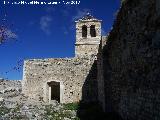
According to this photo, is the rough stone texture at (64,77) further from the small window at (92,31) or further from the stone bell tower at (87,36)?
the small window at (92,31)

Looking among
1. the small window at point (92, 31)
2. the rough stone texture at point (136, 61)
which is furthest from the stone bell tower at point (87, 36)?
the rough stone texture at point (136, 61)

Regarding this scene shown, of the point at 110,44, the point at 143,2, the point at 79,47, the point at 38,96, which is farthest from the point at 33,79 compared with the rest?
the point at 143,2

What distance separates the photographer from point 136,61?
8.13 m

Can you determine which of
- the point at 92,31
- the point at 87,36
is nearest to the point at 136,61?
the point at 87,36

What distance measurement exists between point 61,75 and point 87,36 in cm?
801

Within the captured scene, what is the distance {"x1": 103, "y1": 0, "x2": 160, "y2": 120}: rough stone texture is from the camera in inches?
255

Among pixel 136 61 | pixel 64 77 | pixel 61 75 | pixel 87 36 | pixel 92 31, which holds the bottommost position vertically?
pixel 64 77

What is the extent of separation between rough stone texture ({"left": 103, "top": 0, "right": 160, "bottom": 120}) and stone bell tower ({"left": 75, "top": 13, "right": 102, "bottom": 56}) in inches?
596

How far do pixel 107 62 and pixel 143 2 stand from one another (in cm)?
635

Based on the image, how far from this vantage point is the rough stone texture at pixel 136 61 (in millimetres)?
6477

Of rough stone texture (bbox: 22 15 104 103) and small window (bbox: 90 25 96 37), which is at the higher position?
small window (bbox: 90 25 96 37)

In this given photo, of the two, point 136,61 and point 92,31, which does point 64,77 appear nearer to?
point 92,31

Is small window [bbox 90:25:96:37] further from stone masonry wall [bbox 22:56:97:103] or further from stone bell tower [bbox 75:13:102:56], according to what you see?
stone masonry wall [bbox 22:56:97:103]

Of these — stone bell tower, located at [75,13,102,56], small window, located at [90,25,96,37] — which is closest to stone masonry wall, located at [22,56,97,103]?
stone bell tower, located at [75,13,102,56]
